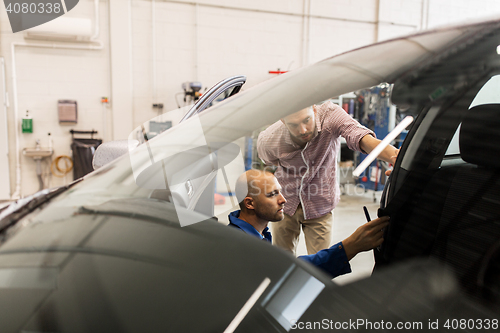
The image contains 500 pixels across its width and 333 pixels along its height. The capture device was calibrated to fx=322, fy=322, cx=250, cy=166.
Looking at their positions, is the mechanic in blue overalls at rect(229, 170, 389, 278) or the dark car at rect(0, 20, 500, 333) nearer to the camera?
the dark car at rect(0, 20, 500, 333)

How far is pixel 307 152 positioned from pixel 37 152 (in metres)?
5.55

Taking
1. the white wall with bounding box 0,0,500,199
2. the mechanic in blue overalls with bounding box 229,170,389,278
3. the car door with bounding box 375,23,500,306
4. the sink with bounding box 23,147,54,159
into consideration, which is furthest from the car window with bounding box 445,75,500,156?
the sink with bounding box 23,147,54,159

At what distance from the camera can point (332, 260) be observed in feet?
1.95

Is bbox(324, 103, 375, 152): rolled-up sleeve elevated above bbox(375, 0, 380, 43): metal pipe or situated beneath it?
situated beneath

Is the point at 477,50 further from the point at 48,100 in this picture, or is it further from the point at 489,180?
the point at 48,100

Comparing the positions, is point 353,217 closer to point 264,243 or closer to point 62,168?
point 264,243

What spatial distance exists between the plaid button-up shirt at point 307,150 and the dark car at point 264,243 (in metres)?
0.04

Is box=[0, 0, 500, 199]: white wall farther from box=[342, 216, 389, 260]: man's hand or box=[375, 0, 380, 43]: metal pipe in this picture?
box=[342, 216, 389, 260]: man's hand

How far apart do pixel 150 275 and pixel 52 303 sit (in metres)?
0.15

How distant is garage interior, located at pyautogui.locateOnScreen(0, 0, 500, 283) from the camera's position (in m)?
5.10

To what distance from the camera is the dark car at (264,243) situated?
1.49ft

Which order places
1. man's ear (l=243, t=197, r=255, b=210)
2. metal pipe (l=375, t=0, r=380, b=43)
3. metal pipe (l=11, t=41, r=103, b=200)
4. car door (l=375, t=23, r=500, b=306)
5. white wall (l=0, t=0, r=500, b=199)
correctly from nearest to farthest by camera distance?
1. car door (l=375, t=23, r=500, b=306)
2. man's ear (l=243, t=197, r=255, b=210)
3. metal pipe (l=11, t=41, r=103, b=200)
4. white wall (l=0, t=0, r=500, b=199)
5. metal pipe (l=375, t=0, r=380, b=43)

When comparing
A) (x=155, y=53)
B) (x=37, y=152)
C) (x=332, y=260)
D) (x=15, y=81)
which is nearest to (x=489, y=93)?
(x=332, y=260)

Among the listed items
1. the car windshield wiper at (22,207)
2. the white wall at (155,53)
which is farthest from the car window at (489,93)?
the white wall at (155,53)
